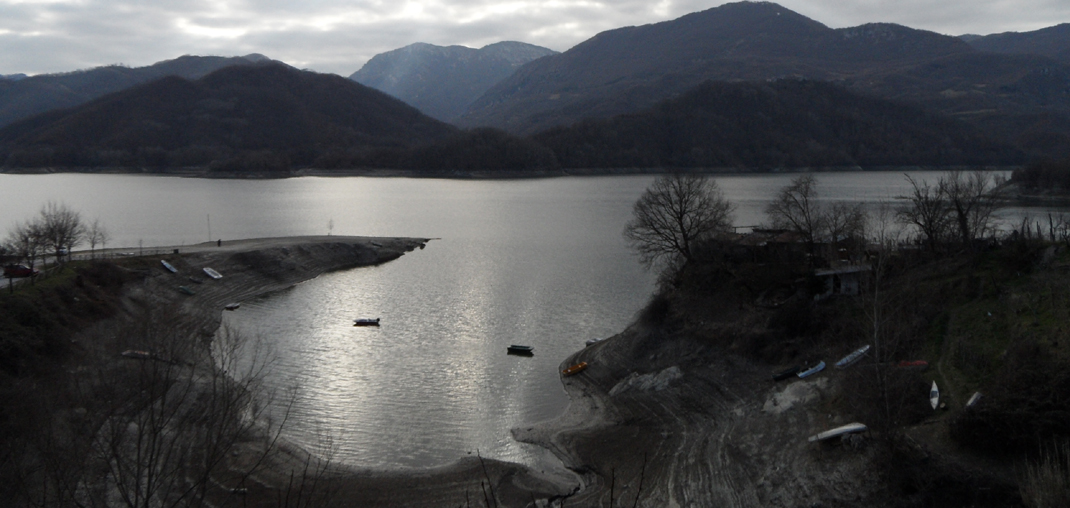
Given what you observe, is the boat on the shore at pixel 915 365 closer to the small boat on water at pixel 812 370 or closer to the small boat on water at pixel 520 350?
the small boat on water at pixel 812 370

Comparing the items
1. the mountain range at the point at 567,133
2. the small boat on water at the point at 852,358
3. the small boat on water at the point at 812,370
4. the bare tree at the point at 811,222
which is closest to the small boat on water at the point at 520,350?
the bare tree at the point at 811,222

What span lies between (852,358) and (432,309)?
20084 millimetres

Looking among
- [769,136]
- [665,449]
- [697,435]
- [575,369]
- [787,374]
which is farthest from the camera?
[769,136]

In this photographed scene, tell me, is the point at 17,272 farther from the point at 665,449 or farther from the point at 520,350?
the point at 665,449

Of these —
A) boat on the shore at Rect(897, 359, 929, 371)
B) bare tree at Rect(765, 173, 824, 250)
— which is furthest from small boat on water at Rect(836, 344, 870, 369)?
bare tree at Rect(765, 173, 824, 250)

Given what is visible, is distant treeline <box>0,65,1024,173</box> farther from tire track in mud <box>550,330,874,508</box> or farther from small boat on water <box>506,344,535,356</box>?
tire track in mud <box>550,330,874,508</box>

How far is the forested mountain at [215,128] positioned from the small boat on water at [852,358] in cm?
13618

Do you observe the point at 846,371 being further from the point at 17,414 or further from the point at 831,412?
the point at 17,414

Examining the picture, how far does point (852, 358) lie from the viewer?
56.4 ft

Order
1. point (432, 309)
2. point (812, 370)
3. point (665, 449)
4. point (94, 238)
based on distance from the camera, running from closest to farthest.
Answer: point (665, 449) → point (812, 370) → point (432, 309) → point (94, 238)

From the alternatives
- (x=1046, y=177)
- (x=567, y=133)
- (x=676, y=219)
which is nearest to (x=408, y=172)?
(x=567, y=133)

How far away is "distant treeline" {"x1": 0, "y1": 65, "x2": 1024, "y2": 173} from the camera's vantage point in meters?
145

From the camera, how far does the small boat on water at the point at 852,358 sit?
17.0 metres

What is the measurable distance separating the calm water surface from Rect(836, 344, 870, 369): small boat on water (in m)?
7.09
